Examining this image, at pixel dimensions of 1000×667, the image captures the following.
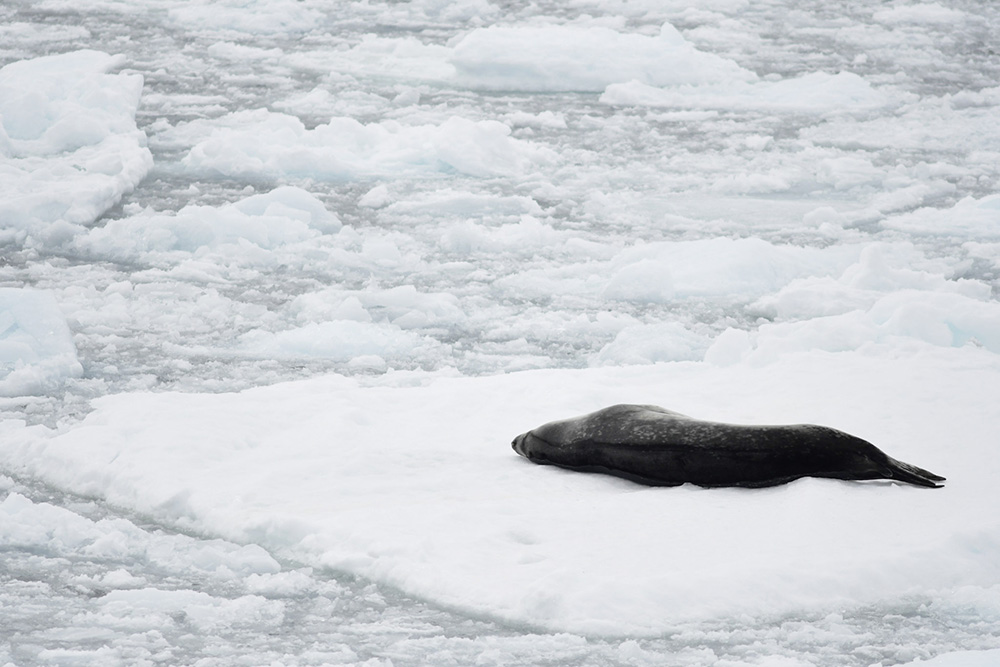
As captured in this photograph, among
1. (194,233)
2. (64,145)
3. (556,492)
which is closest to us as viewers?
(556,492)

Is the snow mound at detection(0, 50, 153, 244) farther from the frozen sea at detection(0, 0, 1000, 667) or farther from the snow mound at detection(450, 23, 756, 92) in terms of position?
the snow mound at detection(450, 23, 756, 92)

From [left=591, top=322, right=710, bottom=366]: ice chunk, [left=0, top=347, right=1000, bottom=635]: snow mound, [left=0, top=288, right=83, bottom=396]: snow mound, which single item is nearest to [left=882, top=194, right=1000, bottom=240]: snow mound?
[left=591, top=322, right=710, bottom=366]: ice chunk

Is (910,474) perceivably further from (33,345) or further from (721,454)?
(33,345)

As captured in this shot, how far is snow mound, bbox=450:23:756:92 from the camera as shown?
12148mm

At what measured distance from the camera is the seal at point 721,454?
Answer: 12.1 feet

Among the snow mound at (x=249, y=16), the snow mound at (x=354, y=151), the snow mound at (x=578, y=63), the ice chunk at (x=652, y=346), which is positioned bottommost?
the ice chunk at (x=652, y=346)

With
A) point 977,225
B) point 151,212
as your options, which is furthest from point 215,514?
point 977,225

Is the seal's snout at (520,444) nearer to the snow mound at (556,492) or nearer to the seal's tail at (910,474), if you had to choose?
the snow mound at (556,492)

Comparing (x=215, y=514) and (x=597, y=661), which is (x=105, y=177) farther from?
(x=597, y=661)

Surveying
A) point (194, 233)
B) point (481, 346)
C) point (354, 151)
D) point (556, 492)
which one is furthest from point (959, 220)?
point (556, 492)

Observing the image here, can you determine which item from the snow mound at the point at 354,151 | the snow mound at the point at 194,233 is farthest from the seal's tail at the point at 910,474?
the snow mound at the point at 354,151

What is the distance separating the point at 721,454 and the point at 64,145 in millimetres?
6452

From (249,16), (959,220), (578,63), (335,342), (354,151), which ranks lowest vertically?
(335,342)

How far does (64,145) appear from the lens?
8.62 m
